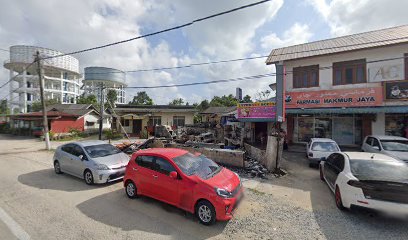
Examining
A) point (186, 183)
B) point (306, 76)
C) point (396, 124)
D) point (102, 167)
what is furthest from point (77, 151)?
point (396, 124)

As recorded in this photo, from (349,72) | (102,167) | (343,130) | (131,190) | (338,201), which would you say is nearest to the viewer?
(338,201)

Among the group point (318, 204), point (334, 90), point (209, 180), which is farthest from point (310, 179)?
point (334, 90)

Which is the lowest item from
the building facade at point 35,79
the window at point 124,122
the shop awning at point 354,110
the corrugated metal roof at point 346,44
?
the window at point 124,122

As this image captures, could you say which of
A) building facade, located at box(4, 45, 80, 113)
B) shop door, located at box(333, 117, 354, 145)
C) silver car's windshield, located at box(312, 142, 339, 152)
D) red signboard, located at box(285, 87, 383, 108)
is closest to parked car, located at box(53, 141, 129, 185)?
silver car's windshield, located at box(312, 142, 339, 152)

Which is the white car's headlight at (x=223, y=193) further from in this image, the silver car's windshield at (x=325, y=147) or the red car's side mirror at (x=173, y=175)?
the silver car's windshield at (x=325, y=147)

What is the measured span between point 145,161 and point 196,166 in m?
1.57

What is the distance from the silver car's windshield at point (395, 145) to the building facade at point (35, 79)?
211 ft

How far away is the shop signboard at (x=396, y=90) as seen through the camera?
39.2 ft

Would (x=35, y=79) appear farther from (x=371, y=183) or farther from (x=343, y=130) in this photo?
(x=371, y=183)

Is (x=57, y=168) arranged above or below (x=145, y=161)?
below

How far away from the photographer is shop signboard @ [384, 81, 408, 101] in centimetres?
1195

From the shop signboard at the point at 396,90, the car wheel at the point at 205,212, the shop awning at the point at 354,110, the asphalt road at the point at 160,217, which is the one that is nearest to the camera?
the asphalt road at the point at 160,217

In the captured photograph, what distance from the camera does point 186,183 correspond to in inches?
196

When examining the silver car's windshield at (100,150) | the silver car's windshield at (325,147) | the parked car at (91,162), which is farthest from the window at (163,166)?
the silver car's windshield at (325,147)
